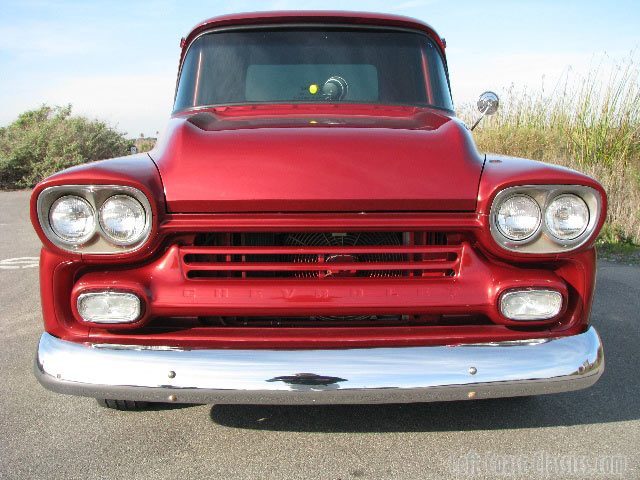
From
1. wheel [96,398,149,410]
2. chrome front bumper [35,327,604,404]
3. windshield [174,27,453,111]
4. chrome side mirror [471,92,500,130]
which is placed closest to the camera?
chrome front bumper [35,327,604,404]

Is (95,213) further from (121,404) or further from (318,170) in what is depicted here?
(121,404)

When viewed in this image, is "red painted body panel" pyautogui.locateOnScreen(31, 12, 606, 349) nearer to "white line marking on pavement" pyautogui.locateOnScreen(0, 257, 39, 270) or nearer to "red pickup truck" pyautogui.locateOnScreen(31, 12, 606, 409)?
"red pickup truck" pyautogui.locateOnScreen(31, 12, 606, 409)

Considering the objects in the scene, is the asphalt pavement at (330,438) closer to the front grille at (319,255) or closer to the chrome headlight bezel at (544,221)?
the front grille at (319,255)

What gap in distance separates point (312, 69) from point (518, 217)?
164 centimetres

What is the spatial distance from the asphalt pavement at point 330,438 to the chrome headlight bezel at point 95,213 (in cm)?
85

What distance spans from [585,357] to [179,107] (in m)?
2.35

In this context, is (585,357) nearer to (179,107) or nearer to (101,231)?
(101,231)

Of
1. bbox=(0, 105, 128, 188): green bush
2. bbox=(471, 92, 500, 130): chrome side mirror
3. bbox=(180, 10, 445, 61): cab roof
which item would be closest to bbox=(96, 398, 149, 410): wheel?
bbox=(180, 10, 445, 61): cab roof

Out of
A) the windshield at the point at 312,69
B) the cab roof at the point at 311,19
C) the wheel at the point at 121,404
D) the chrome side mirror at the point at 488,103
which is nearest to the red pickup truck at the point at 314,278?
the wheel at the point at 121,404

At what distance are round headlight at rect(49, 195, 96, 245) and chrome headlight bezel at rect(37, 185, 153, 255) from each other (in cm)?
1

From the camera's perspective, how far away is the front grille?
210 cm

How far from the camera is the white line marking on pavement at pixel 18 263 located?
606 centimetres

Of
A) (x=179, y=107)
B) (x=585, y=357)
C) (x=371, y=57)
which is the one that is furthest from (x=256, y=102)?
(x=585, y=357)

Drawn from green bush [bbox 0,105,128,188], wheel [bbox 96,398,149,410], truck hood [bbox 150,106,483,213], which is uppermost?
truck hood [bbox 150,106,483,213]
